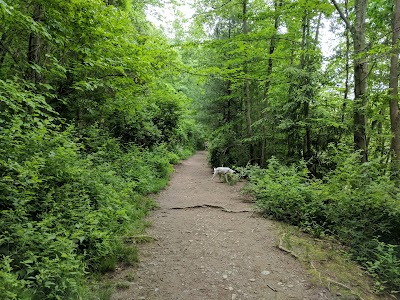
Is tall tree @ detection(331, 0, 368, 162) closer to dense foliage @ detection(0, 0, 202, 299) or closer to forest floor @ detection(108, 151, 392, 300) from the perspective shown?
forest floor @ detection(108, 151, 392, 300)

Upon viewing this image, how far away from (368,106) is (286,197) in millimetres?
3889

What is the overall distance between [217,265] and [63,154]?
326cm

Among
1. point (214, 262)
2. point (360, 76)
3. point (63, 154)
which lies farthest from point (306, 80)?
point (63, 154)

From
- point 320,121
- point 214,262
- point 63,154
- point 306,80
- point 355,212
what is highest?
point 306,80

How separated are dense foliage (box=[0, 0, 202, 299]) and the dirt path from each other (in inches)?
20.9

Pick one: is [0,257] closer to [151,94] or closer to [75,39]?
[75,39]

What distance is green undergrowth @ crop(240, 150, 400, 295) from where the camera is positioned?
4.43 m

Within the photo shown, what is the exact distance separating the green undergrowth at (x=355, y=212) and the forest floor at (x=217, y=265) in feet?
2.15

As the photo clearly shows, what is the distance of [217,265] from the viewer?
4.33m

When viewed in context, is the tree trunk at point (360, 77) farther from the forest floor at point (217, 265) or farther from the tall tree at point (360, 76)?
the forest floor at point (217, 265)

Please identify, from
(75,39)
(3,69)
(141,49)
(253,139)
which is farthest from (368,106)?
(3,69)

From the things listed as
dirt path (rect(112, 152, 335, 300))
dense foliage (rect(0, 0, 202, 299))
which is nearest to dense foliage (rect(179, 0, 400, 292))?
dirt path (rect(112, 152, 335, 300))

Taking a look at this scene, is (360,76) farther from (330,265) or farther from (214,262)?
(214,262)

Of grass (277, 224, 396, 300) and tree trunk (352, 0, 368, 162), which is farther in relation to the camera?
tree trunk (352, 0, 368, 162)
